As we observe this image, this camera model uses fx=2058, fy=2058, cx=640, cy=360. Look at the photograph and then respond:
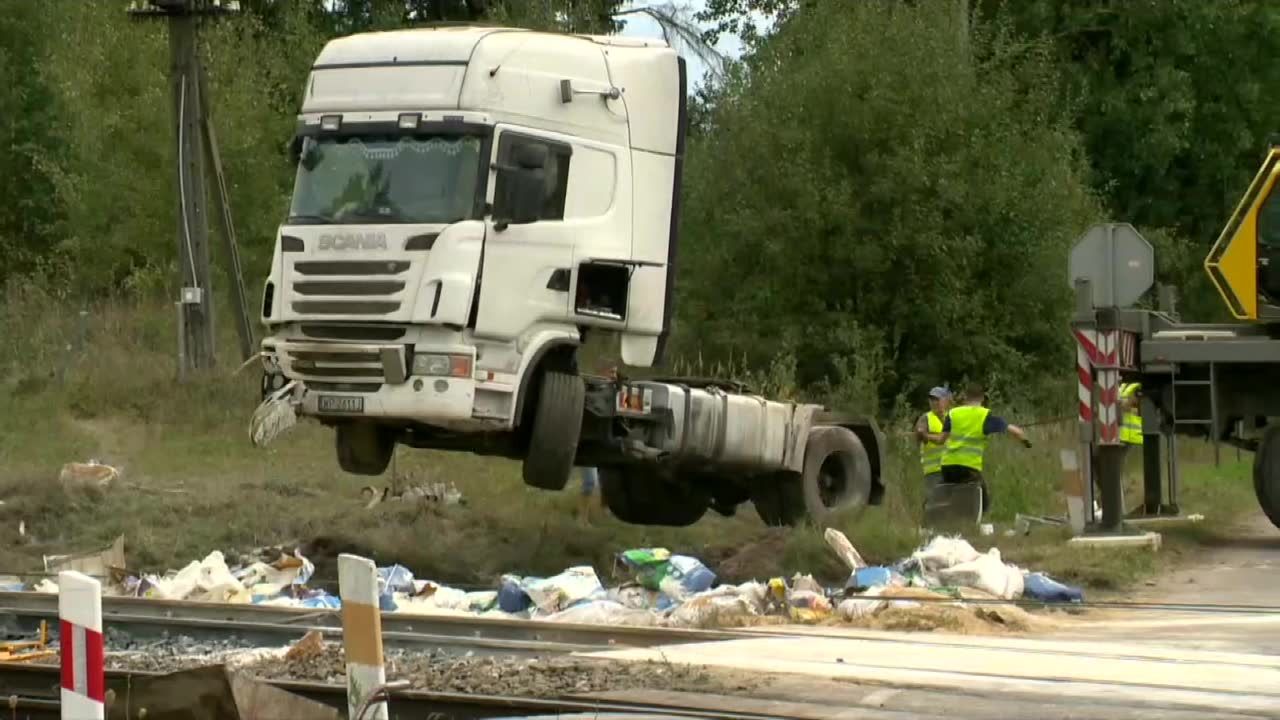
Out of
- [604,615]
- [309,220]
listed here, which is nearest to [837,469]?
[309,220]

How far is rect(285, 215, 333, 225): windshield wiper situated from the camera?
617 inches

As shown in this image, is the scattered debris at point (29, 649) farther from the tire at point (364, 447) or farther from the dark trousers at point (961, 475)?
the dark trousers at point (961, 475)

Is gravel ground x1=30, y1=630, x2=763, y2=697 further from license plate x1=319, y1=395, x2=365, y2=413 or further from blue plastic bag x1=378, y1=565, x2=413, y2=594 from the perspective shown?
license plate x1=319, y1=395, x2=365, y2=413

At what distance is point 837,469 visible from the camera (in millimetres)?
19672

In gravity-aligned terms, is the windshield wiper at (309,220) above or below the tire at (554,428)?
above

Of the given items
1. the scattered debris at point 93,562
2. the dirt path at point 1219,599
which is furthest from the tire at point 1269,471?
the scattered debris at point 93,562

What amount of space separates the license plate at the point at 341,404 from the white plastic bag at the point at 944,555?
4329mm

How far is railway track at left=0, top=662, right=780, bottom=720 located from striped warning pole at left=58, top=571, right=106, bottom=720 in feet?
6.55

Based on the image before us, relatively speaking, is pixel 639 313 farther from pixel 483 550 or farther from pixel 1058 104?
pixel 1058 104

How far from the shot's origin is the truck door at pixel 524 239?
15.5 metres

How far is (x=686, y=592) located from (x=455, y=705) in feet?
18.4

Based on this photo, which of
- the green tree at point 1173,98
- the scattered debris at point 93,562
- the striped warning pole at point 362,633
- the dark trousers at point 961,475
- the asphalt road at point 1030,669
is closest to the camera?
the striped warning pole at point 362,633

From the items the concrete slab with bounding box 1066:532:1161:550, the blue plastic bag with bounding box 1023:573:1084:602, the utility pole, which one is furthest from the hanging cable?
the blue plastic bag with bounding box 1023:573:1084:602

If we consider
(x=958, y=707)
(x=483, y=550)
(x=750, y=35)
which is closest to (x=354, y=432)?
(x=483, y=550)
